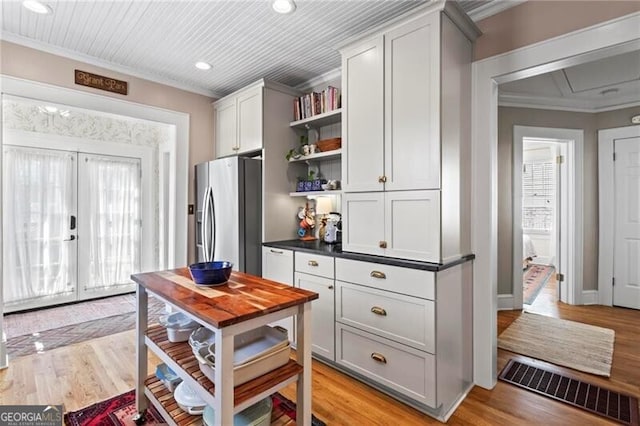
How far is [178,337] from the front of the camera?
1668mm

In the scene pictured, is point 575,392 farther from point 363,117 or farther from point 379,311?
point 363,117

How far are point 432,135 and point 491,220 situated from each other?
0.77 m

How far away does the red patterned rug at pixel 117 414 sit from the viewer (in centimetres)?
186

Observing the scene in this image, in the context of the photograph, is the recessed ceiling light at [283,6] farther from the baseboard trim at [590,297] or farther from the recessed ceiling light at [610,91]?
the baseboard trim at [590,297]

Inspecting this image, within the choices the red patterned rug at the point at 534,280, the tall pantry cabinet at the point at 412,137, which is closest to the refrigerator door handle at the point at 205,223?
the tall pantry cabinet at the point at 412,137

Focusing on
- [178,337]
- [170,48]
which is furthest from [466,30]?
[178,337]

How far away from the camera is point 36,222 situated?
3941 mm

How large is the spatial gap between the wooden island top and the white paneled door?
15.0ft

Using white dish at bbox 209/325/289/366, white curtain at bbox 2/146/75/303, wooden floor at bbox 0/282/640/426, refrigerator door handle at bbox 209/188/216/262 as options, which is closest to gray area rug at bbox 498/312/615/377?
wooden floor at bbox 0/282/640/426

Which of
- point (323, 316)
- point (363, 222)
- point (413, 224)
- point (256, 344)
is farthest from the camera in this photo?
point (323, 316)

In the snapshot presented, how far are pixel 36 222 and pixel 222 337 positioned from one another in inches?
169

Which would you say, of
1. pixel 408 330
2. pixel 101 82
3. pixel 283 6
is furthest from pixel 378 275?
pixel 101 82

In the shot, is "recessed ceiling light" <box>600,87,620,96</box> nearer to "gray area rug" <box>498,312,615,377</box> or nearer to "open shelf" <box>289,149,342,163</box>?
"gray area rug" <box>498,312,615,377</box>

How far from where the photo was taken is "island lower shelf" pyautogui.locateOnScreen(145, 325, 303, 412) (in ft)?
4.13
